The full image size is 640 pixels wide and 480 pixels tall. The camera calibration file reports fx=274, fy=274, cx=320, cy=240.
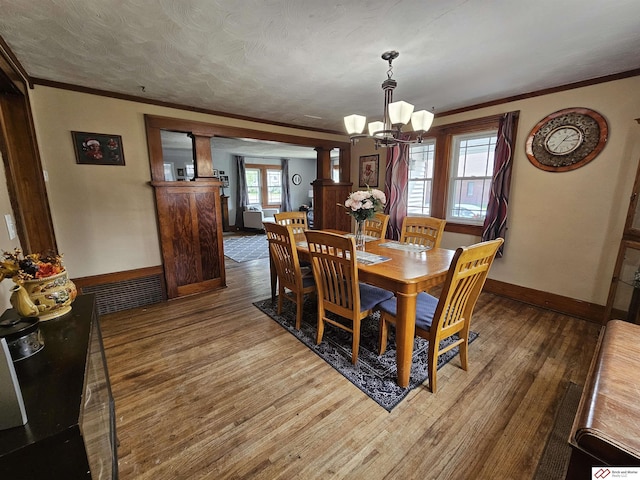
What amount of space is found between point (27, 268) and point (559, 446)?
8.57ft

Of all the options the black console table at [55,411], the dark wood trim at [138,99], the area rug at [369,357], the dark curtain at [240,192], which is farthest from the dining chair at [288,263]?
the dark curtain at [240,192]

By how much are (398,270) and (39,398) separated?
5.67 ft

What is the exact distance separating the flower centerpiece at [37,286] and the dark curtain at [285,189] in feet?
26.0

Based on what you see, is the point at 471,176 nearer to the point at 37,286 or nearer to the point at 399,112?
the point at 399,112

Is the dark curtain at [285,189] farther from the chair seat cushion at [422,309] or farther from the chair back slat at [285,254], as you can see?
the chair seat cushion at [422,309]

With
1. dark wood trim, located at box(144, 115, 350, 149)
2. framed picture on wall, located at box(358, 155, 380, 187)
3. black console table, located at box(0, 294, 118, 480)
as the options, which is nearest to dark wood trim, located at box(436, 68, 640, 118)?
framed picture on wall, located at box(358, 155, 380, 187)

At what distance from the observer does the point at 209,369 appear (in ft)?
6.57

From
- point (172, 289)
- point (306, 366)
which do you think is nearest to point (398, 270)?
point (306, 366)

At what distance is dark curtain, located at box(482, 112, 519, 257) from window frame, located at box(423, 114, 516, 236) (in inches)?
10.1

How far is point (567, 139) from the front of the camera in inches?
106

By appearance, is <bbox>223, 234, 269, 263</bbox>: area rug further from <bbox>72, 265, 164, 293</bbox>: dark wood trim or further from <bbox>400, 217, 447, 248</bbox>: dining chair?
<bbox>400, 217, 447, 248</bbox>: dining chair

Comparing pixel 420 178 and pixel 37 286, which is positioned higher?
pixel 420 178

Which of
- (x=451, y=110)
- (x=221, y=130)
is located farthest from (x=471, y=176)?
(x=221, y=130)

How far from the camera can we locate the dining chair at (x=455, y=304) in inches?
61.4
